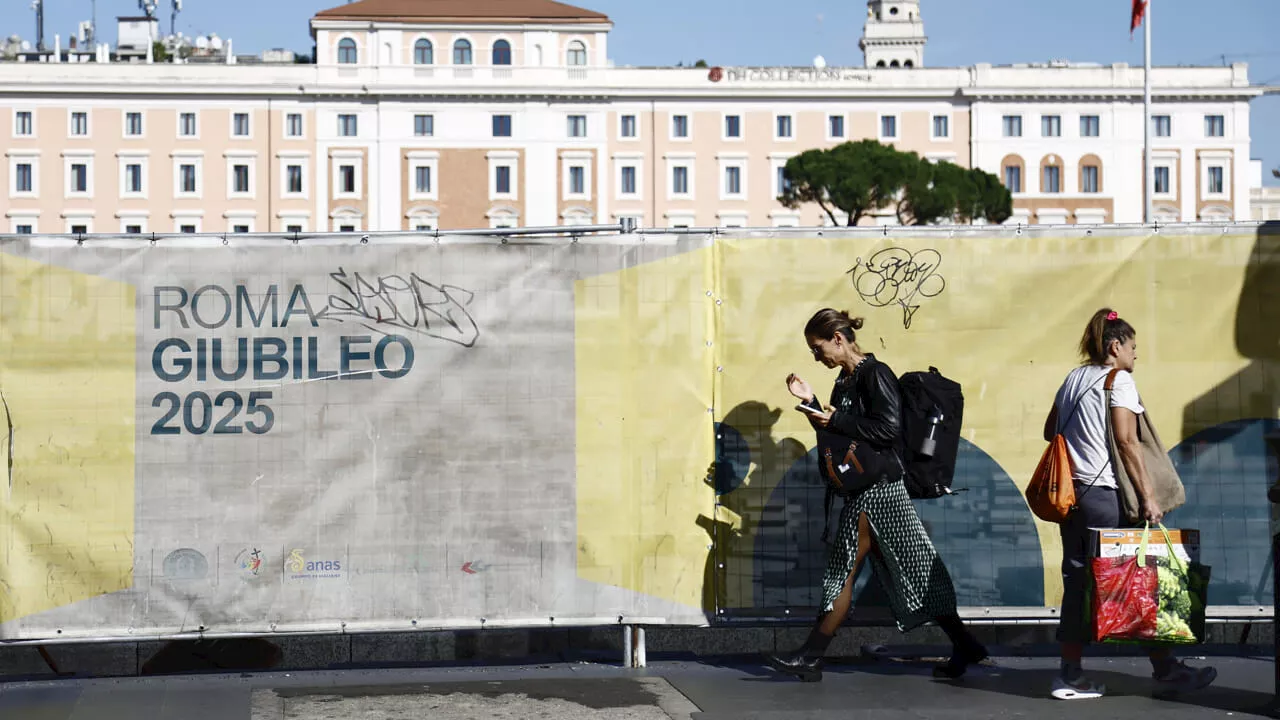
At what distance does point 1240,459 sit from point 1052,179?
82.3 metres

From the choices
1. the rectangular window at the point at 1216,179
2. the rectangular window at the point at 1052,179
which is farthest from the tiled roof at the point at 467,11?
the rectangular window at the point at 1216,179

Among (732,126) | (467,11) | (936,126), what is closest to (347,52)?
(467,11)

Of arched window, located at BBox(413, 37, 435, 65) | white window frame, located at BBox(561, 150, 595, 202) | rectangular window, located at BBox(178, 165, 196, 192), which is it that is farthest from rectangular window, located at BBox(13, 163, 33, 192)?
white window frame, located at BBox(561, 150, 595, 202)

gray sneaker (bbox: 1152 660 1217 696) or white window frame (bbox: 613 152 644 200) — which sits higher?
white window frame (bbox: 613 152 644 200)

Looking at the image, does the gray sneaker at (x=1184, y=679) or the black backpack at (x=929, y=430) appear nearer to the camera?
the gray sneaker at (x=1184, y=679)

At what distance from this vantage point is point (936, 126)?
8600 cm

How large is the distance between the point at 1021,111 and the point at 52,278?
83.9 metres

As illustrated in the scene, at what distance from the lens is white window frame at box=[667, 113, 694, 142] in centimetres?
8469

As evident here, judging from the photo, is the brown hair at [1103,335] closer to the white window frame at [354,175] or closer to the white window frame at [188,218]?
the white window frame at [354,175]

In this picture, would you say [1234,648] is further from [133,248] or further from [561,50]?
[561,50]

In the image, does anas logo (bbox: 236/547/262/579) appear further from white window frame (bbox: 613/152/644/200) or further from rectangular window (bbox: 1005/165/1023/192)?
rectangular window (bbox: 1005/165/1023/192)

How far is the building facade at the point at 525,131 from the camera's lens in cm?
8212

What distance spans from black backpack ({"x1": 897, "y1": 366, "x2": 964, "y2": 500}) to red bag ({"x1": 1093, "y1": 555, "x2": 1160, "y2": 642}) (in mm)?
719

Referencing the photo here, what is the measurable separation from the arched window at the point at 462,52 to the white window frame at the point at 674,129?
11.6m
